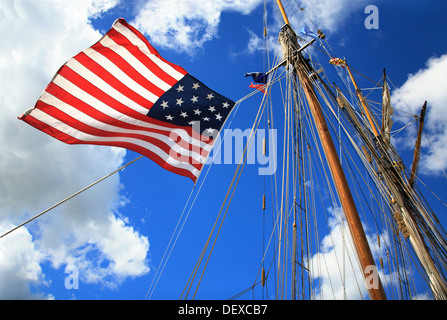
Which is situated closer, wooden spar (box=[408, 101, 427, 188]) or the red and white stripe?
the red and white stripe

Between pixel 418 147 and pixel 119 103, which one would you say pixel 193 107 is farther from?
pixel 418 147

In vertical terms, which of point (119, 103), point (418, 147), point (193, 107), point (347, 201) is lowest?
point (347, 201)

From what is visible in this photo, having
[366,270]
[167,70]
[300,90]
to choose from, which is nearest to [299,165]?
[300,90]

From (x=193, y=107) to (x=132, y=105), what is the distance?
1785 mm

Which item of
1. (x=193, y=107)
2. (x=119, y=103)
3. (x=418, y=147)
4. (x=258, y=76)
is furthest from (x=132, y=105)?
(x=418, y=147)

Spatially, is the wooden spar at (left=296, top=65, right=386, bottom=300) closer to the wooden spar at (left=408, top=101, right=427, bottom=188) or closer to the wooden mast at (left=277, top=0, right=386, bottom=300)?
the wooden mast at (left=277, top=0, right=386, bottom=300)

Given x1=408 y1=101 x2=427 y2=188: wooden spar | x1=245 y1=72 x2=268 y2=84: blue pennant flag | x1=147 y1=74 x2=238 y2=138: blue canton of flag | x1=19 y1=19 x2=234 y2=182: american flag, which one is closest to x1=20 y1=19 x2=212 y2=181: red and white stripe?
x1=19 y1=19 x2=234 y2=182: american flag

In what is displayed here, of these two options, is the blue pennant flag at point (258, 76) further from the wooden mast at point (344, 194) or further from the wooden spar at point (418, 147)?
the wooden spar at point (418, 147)

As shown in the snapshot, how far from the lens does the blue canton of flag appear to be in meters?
8.27

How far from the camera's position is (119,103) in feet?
25.9

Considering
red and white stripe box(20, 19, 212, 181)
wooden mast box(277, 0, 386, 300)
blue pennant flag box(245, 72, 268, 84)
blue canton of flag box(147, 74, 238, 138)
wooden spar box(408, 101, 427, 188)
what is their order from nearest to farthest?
wooden mast box(277, 0, 386, 300)
red and white stripe box(20, 19, 212, 181)
blue canton of flag box(147, 74, 238, 138)
blue pennant flag box(245, 72, 268, 84)
wooden spar box(408, 101, 427, 188)

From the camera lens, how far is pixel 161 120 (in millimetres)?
8180
